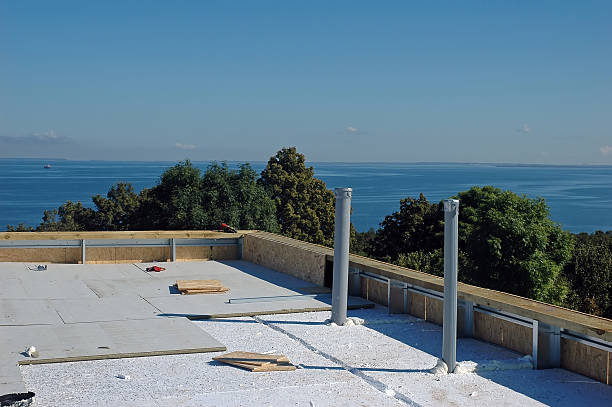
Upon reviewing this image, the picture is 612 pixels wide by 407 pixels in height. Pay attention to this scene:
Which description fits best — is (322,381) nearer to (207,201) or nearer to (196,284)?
(196,284)

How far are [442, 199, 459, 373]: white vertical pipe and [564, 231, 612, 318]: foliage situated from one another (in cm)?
3220

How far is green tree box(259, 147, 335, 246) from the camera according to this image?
138 feet

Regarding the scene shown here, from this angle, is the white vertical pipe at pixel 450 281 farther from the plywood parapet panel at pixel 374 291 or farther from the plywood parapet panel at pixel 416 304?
the plywood parapet panel at pixel 374 291

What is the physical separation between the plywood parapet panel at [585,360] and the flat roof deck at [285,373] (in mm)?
86

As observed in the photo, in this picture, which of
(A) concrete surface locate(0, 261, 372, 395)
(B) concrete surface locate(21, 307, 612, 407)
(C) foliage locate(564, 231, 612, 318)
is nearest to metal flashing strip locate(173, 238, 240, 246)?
(A) concrete surface locate(0, 261, 372, 395)

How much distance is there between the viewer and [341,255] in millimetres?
8109

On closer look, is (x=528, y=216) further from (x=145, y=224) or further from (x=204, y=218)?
(x=145, y=224)

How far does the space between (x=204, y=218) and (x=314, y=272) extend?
23.0 m

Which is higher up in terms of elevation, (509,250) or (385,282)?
(385,282)

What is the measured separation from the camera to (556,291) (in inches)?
1427

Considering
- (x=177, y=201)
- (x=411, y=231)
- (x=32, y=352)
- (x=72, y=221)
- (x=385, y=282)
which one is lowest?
(x=72, y=221)

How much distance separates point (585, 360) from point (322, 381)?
7.62 feet

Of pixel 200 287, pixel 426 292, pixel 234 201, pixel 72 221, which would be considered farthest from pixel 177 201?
pixel 72 221

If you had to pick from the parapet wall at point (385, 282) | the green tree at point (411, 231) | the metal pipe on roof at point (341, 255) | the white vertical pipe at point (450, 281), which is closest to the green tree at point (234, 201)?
the green tree at point (411, 231)
